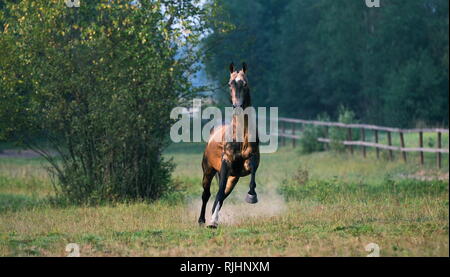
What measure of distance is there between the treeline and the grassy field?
3015cm

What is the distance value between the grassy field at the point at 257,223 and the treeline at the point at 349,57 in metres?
30.2

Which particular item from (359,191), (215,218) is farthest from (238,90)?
(359,191)

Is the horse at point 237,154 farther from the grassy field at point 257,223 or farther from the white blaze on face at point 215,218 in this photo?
the grassy field at point 257,223

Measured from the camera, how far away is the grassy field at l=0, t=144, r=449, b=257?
1094 centimetres

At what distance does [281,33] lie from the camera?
Answer: 247 ft

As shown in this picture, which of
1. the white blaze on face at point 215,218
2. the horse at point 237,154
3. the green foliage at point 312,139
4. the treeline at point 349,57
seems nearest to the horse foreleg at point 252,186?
the horse at point 237,154

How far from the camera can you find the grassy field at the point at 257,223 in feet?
35.9

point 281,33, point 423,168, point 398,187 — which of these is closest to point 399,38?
point 281,33

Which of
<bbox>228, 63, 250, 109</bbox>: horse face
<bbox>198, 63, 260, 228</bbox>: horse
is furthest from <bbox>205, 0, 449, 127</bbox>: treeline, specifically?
<bbox>228, 63, 250, 109</bbox>: horse face

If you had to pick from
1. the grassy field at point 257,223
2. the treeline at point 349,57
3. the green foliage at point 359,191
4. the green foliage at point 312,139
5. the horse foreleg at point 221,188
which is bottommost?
the grassy field at point 257,223

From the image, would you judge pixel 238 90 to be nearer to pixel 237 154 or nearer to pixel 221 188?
pixel 237 154

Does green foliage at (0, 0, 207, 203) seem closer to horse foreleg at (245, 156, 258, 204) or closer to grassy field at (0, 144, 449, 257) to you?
grassy field at (0, 144, 449, 257)

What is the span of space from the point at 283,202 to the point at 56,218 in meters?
5.13

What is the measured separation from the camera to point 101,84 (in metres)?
19.3
